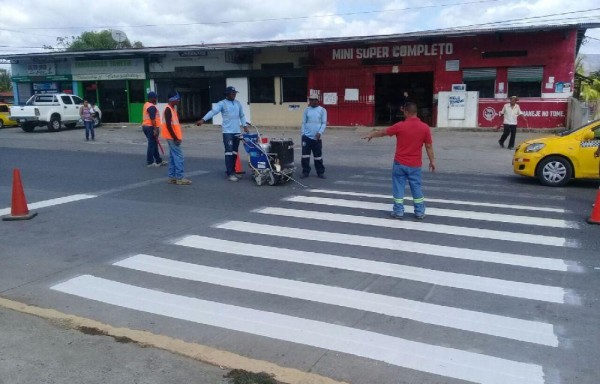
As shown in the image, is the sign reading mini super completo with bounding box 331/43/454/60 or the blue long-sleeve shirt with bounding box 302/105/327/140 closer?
the blue long-sleeve shirt with bounding box 302/105/327/140

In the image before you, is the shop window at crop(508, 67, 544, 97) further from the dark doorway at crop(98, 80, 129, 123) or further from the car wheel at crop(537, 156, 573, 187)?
the dark doorway at crop(98, 80, 129, 123)

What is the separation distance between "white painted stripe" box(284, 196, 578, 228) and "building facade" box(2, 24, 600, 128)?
54.9 feet

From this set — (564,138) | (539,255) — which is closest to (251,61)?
(564,138)

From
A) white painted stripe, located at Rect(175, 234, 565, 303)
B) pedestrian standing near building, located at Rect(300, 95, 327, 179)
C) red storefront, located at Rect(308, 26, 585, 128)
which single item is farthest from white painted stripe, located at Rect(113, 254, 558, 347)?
red storefront, located at Rect(308, 26, 585, 128)

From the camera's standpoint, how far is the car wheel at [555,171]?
11570 mm

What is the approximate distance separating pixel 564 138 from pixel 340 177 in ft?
15.6

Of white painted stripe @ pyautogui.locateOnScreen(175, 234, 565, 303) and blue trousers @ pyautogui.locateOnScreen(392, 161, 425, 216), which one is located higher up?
blue trousers @ pyautogui.locateOnScreen(392, 161, 425, 216)

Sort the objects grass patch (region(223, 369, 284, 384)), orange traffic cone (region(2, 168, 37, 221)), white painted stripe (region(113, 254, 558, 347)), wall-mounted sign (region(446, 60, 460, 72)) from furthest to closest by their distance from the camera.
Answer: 1. wall-mounted sign (region(446, 60, 460, 72))
2. orange traffic cone (region(2, 168, 37, 221))
3. white painted stripe (region(113, 254, 558, 347))
4. grass patch (region(223, 369, 284, 384))

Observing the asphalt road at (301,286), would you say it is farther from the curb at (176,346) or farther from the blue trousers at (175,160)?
the blue trousers at (175,160)

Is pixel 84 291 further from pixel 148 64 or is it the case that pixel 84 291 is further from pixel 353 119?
pixel 148 64

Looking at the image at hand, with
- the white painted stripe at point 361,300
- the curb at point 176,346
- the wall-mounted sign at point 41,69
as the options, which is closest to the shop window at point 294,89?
the wall-mounted sign at point 41,69

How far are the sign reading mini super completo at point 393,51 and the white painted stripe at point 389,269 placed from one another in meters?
20.5

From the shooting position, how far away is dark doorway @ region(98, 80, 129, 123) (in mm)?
33812

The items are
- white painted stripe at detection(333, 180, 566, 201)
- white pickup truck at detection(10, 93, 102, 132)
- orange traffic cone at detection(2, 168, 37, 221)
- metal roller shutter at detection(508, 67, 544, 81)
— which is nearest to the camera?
orange traffic cone at detection(2, 168, 37, 221)
